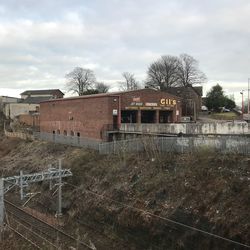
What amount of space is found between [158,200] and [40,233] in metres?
8.55

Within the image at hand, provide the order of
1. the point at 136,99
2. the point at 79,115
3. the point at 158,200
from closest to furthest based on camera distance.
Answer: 1. the point at 158,200
2. the point at 136,99
3. the point at 79,115

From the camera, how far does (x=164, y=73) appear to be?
287 ft

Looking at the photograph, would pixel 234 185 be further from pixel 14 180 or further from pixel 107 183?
pixel 14 180

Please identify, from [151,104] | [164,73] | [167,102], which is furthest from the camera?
[164,73]

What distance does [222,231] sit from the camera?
2092 centimetres

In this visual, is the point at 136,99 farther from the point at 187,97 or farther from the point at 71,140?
the point at 187,97

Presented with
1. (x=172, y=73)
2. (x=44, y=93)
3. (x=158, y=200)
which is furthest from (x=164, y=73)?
(x=158, y=200)

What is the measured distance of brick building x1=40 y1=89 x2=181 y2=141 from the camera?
153ft

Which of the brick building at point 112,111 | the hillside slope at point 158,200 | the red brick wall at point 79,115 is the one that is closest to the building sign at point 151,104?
the brick building at point 112,111

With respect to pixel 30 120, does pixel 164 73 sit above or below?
above

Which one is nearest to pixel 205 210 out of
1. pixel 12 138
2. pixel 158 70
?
pixel 12 138

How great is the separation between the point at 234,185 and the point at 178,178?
4855mm

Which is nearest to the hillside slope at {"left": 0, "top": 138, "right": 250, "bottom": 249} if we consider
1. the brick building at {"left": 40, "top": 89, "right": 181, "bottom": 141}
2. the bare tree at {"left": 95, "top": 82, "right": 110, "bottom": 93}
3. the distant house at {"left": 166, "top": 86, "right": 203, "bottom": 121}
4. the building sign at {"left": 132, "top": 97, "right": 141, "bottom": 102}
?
the brick building at {"left": 40, "top": 89, "right": 181, "bottom": 141}

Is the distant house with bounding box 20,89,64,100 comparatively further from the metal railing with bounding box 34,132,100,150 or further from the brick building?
the brick building
